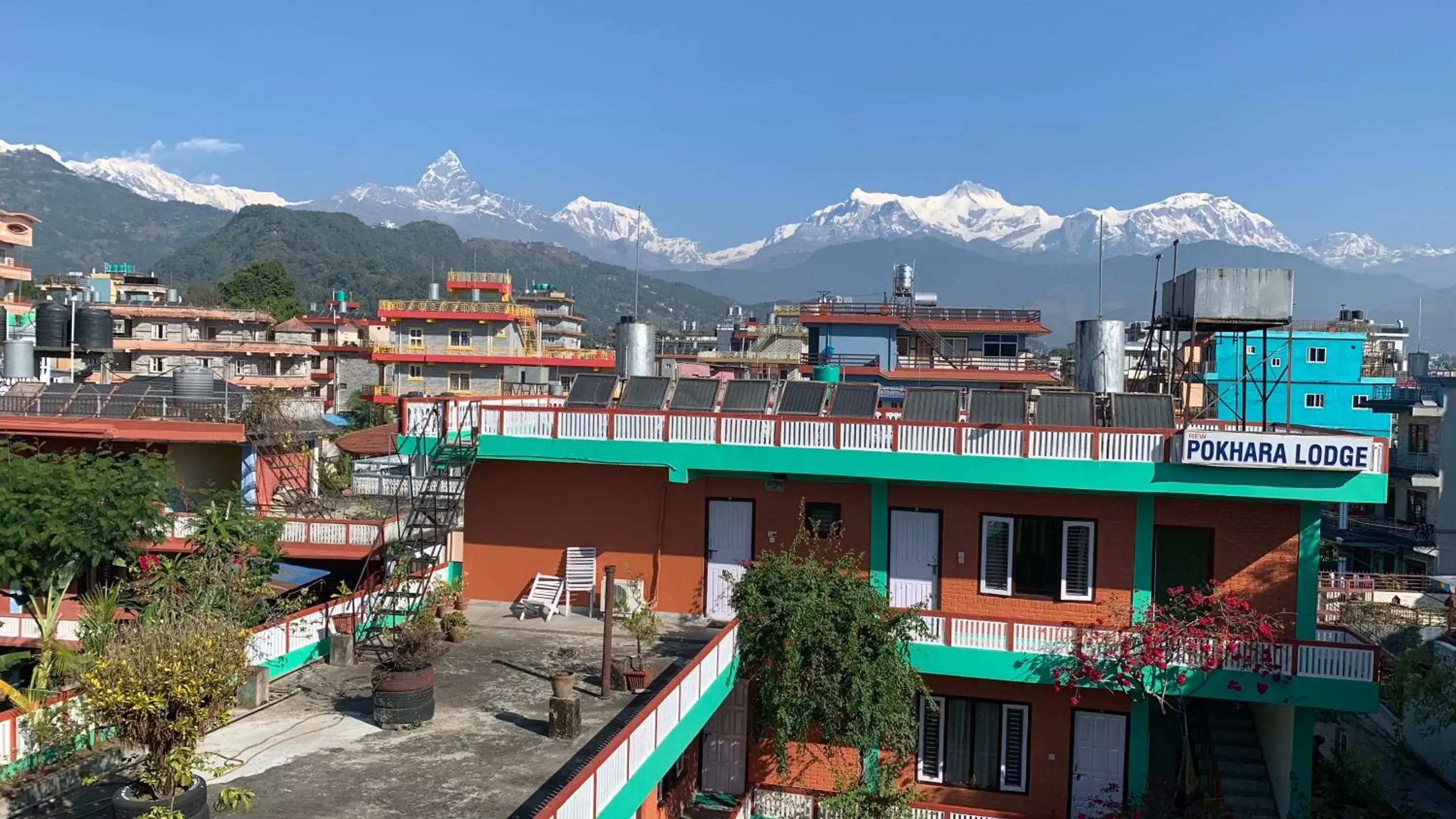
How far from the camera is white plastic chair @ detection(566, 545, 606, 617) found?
68.2 feet

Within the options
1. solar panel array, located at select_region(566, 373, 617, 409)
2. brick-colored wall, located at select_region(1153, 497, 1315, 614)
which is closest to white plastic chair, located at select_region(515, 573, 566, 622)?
solar panel array, located at select_region(566, 373, 617, 409)

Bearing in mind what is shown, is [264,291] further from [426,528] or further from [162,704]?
[162,704]

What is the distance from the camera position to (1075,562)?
18.6 m

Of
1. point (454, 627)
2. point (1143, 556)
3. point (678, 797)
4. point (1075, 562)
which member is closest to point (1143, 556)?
point (1143, 556)

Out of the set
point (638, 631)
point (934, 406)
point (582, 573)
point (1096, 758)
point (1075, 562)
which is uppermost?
point (934, 406)

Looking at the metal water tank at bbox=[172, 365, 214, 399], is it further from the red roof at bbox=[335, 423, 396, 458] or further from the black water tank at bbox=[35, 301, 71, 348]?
the black water tank at bbox=[35, 301, 71, 348]

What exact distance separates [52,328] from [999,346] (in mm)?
39912

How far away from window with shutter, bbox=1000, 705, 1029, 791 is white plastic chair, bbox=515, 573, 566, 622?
29.2 ft

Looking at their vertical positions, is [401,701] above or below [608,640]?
below

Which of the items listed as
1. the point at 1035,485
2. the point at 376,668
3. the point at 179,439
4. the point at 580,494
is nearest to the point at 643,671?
the point at 376,668

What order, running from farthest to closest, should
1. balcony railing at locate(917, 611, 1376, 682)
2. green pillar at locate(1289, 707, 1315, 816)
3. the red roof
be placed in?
the red roof < green pillar at locate(1289, 707, 1315, 816) < balcony railing at locate(917, 611, 1376, 682)

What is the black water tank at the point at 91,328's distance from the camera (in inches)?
1444

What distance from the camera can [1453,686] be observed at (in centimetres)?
2102

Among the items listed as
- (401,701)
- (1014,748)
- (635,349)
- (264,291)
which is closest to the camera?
(401,701)
